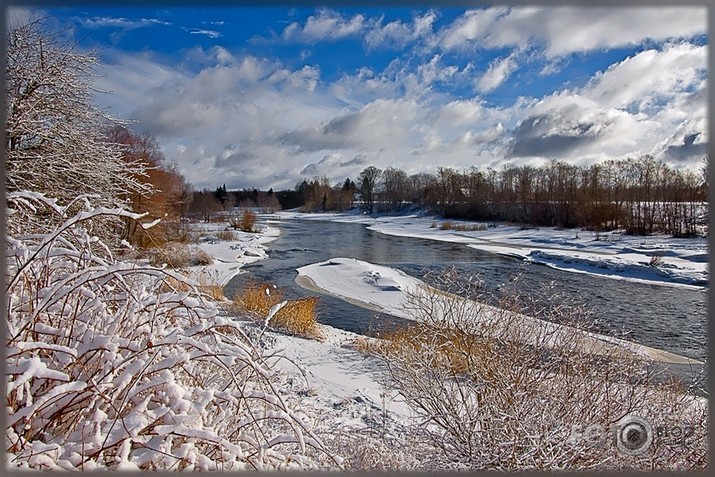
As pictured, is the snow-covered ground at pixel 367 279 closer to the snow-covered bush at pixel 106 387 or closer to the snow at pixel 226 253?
the snow at pixel 226 253

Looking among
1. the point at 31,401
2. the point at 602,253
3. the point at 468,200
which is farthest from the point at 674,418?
the point at 468,200

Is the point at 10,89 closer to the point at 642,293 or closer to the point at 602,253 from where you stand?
the point at 642,293

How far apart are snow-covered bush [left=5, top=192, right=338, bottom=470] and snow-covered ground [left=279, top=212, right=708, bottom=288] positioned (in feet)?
16.5

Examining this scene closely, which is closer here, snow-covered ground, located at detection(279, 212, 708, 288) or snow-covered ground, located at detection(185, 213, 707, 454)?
snow-covered ground, located at detection(185, 213, 707, 454)

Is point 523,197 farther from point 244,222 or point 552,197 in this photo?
point 244,222

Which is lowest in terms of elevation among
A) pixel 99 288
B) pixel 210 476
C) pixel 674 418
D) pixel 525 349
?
pixel 674 418

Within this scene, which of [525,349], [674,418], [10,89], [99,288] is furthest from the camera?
[10,89]

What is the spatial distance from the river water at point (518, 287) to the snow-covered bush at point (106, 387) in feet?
5.98

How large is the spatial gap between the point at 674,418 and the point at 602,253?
934cm

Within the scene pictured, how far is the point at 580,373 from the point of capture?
221 cm

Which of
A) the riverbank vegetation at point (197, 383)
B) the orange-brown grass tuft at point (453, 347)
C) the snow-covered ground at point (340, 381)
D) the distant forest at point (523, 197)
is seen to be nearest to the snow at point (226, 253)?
the distant forest at point (523, 197)

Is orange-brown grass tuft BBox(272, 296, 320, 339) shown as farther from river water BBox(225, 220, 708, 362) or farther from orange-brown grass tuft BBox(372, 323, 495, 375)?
orange-brown grass tuft BBox(372, 323, 495, 375)

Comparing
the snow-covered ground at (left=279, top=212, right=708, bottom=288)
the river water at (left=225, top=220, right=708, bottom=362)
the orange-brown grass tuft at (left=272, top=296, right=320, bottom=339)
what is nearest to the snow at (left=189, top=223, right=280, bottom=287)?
the river water at (left=225, top=220, right=708, bottom=362)

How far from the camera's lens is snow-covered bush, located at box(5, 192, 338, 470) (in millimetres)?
995
